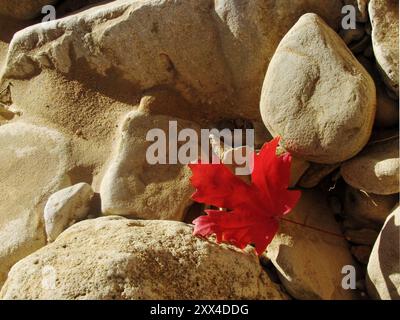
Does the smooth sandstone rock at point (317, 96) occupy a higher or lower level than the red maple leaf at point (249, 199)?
higher

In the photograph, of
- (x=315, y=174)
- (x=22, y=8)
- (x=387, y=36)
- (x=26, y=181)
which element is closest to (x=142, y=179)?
(x=26, y=181)

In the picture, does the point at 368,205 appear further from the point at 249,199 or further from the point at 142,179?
the point at 142,179

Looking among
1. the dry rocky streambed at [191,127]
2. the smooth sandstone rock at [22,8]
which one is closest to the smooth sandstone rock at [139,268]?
the dry rocky streambed at [191,127]

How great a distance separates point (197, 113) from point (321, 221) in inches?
24.3

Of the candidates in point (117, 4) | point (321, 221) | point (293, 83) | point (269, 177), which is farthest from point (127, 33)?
point (321, 221)

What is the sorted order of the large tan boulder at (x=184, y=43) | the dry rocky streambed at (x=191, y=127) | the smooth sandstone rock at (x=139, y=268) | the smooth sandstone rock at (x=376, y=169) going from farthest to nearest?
the large tan boulder at (x=184, y=43)
the smooth sandstone rock at (x=376, y=169)
the dry rocky streambed at (x=191, y=127)
the smooth sandstone rock at (x=139, y=268)

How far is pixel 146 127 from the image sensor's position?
2.24 meters

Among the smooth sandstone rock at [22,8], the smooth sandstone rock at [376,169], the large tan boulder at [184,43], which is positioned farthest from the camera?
the smooth sandstone rock at [22,8]

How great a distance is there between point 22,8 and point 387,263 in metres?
1.95

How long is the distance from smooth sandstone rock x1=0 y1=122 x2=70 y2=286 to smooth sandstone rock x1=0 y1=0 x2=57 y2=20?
0.60 metres

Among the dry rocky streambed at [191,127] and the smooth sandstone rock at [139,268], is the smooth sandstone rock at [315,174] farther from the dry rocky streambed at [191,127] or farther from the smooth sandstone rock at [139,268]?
the smooth sandstone rock at [139,268]

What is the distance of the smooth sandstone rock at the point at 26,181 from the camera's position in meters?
2.18

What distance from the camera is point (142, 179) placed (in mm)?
2170

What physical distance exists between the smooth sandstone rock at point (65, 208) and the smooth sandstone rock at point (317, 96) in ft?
2.33
